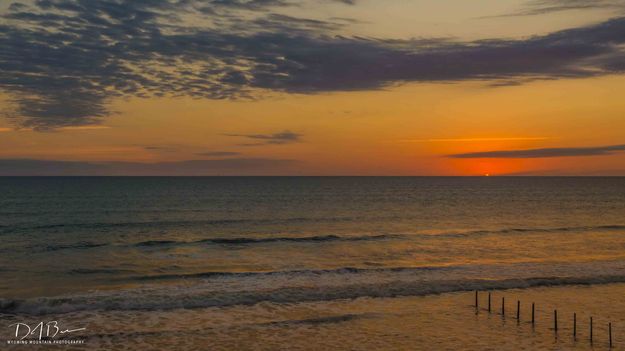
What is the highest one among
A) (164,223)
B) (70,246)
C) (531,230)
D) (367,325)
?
(531,230)

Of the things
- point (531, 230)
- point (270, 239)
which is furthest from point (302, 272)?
point (531, 230)

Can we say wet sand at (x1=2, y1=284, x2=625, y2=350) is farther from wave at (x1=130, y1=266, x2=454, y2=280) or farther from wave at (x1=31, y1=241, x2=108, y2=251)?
wave at (x1=31, y1=241, x2=108, y2=251)

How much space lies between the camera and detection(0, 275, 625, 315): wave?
27.4 meters

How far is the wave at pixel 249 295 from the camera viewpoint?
27.4m

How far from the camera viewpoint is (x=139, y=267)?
39656 mm

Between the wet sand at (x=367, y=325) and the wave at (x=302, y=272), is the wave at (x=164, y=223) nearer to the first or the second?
the wave at (x=302, y=272)

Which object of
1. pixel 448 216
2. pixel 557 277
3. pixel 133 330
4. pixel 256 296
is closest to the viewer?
pixel 133 330

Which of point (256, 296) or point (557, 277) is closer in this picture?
point (256, 296)

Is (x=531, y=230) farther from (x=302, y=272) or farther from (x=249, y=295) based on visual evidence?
(x=249, y=295)

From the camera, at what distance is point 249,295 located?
98.8 ft

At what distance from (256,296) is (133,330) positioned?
25.5ft

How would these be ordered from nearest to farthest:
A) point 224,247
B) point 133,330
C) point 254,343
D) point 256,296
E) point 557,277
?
point 254,343
point 133,330
point 256,296
point 557,277
point 224,247

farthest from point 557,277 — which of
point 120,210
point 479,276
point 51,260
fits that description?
point 120,210

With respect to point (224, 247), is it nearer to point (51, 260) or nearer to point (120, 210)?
point (51, 260)
